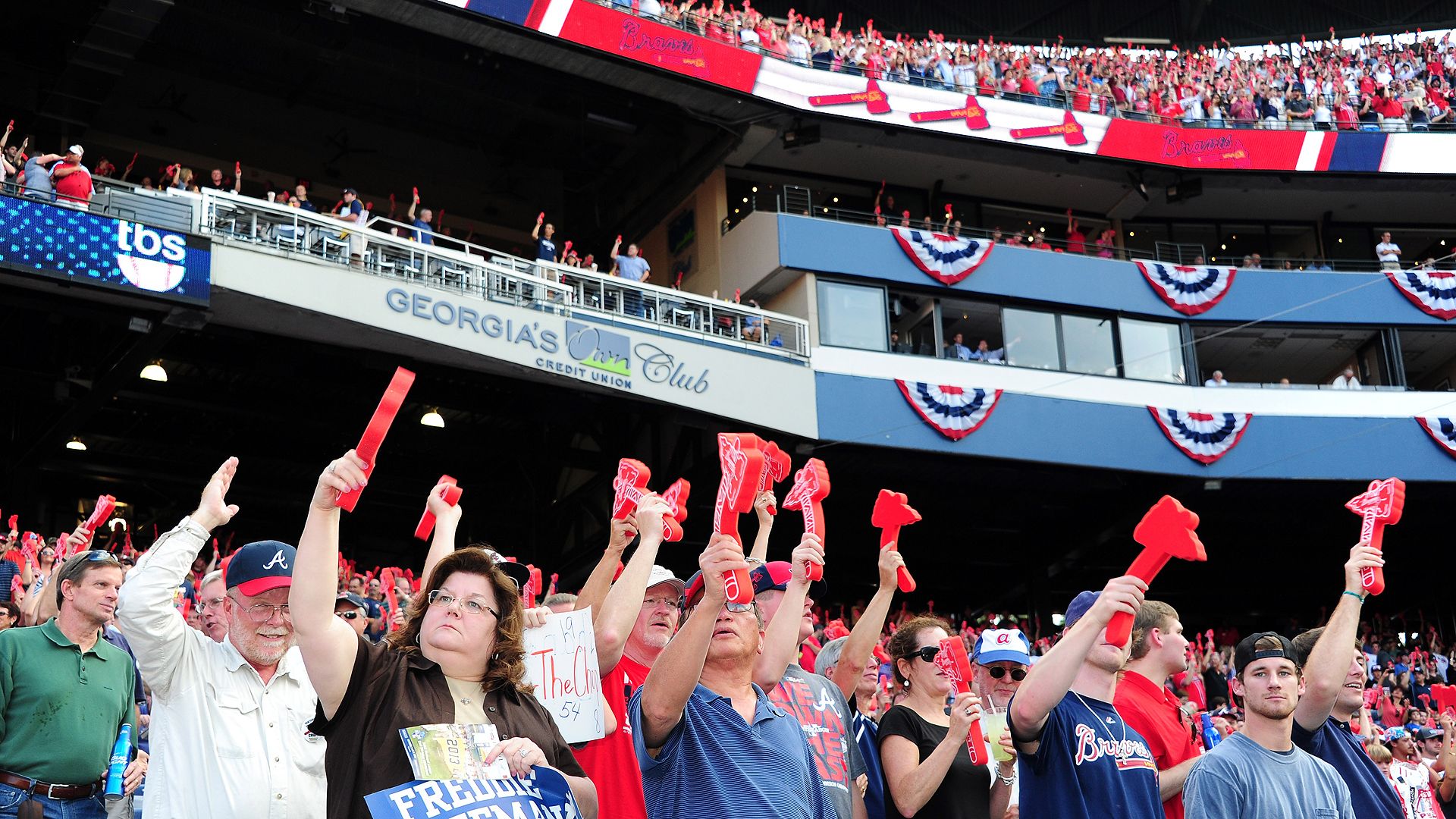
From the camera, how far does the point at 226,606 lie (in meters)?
4.63

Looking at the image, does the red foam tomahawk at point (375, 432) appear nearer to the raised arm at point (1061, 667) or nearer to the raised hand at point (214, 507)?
the raised hand at point (214, 507)

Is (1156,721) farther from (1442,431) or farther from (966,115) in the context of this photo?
(1442,431)

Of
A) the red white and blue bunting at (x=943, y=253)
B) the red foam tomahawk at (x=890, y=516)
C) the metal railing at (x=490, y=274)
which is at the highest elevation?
the red white and blue bunting at (x=943, y=253)

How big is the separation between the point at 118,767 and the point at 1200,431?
852 inches

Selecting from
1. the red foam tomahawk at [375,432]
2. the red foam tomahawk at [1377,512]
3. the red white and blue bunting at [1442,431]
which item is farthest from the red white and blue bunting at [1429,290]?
the red foam tomahawk at [375,432]

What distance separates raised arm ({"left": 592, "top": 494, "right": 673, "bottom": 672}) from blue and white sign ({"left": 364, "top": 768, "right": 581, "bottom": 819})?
917 mm

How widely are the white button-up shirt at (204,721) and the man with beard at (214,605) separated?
0.47 meters

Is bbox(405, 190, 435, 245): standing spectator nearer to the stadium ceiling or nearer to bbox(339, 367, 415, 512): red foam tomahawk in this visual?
the stadium ceiling

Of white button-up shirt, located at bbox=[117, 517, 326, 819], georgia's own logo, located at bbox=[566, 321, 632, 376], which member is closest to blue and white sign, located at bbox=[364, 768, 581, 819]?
white button-up shirt, located at bbox=[117, 517, 326, 819]

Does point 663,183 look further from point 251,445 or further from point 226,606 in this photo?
point 226,606

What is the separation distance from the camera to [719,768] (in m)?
4.20

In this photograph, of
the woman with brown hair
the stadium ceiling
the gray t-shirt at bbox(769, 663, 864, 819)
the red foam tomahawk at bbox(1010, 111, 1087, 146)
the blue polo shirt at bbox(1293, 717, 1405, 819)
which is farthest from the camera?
the stadium ceiling

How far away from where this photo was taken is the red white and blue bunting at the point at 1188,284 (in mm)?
25844

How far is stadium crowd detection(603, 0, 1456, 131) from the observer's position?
24.7 metres
